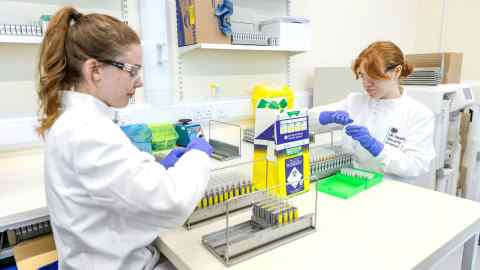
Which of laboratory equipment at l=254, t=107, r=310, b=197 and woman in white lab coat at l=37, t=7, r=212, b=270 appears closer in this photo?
woman in white lab coat at l=37, t=7, r=212, b=270

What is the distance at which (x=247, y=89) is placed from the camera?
101 inches

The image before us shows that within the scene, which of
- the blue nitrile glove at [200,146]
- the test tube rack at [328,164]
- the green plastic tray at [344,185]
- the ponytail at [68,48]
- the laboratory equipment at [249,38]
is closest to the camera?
the ponytail at [68,48]

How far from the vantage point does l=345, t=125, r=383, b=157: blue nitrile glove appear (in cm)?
145

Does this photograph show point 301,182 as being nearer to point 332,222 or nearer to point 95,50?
point 332,222

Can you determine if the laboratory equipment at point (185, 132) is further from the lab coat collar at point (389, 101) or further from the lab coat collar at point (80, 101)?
the lab coat collar at point (389, 101)

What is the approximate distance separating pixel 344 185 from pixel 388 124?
2.07 ft

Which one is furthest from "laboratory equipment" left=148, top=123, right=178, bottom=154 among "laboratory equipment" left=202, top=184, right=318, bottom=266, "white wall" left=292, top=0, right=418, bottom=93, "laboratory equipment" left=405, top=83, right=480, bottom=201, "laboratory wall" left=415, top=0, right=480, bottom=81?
"laboratory wall" left=415, top=0, right=480, bottom=81

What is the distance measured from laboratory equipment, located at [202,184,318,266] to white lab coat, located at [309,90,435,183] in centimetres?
75

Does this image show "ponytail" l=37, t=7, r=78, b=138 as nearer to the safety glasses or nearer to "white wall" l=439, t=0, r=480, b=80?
the safety glasses

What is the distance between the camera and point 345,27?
318 centimetres

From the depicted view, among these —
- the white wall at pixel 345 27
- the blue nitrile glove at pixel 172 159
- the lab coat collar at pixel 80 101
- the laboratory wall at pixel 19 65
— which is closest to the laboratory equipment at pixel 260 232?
the blue nitrile glove at pixel 172 159

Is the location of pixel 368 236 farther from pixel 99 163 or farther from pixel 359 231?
pixel 99 163

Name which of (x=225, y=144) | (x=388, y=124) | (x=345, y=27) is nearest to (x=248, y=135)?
(x=225, y=144)

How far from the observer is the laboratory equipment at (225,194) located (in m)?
0.98
